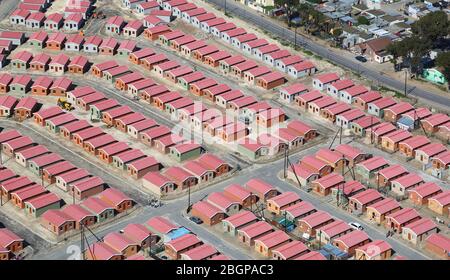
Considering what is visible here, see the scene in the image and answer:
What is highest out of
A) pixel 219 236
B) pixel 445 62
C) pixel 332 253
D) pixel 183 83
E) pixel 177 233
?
pixel 445 62

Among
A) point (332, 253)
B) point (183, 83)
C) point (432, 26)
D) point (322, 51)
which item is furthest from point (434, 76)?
point (332, 253)

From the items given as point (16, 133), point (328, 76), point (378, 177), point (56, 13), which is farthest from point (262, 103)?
point (56, 13)

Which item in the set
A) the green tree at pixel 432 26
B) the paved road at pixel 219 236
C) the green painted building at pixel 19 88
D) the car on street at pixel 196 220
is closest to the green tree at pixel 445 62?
the green tree at pixel 432 26

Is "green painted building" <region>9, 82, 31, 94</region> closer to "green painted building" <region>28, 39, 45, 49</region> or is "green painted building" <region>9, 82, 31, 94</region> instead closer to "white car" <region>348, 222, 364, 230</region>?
"green painted building" <region>28, 39, 45, 49</region>

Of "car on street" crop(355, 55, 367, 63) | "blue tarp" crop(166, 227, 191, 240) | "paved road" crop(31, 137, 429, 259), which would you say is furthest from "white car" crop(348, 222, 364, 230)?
"car on street" crop(355, 55, 367, 63)

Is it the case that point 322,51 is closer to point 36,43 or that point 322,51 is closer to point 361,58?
point 361,58
